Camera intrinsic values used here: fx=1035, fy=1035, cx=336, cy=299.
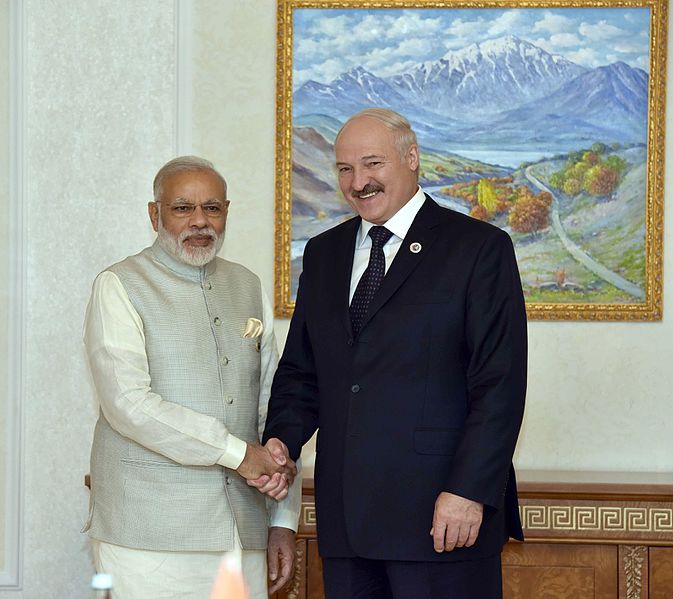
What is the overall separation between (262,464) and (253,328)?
42cm

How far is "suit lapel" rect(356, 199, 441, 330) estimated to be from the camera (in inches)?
100

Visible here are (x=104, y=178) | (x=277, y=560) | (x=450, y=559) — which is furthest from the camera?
(x=104, y=178)

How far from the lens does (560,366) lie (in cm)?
399

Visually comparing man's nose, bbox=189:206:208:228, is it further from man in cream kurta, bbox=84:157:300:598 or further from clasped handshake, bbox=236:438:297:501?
clasped handshake, bbox=236:438:297:501

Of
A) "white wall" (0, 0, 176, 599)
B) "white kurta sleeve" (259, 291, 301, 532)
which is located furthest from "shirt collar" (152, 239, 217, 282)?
"white wall" (0, 0, 176, 599)

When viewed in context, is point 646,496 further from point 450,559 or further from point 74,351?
point 74,351

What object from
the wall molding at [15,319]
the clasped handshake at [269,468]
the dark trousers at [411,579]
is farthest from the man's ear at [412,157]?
the wall molding at [15,319]

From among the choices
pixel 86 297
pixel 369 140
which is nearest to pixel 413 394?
pixel 369 140

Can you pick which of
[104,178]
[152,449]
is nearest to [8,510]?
[104,178]

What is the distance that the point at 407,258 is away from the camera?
8.44 feet

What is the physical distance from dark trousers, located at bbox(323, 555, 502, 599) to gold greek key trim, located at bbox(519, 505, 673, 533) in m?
0.99

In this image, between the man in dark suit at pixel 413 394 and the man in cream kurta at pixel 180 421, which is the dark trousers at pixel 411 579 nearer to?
the man in dark suit at pixel 413 394

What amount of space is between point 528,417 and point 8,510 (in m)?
2.04

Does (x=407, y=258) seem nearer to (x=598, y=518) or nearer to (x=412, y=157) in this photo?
(x=412, y=157)
